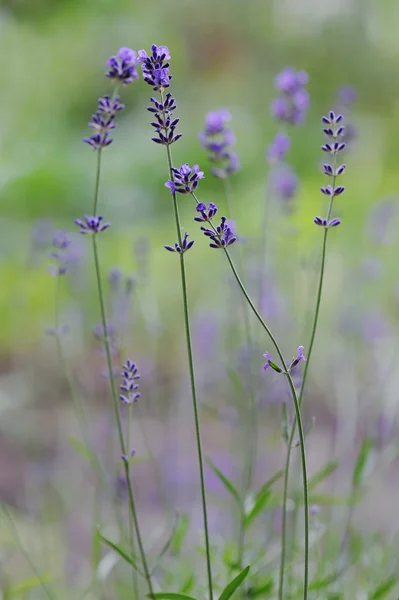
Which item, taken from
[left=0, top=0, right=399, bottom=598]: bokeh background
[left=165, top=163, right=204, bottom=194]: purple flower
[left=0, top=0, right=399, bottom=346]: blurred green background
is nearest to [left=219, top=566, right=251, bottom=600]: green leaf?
[left=165, top=163, right=204, bottom=194]: purple flower

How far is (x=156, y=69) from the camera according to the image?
367mm

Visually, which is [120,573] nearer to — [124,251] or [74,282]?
[74,282]

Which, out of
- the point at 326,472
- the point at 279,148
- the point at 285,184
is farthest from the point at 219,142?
the point at 326,472

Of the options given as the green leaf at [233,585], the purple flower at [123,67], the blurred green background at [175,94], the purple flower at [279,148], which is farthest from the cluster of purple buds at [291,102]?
the blurred green background at [175,94]

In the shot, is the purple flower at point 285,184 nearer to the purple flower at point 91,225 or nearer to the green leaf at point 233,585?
the purple flower at point 91,225

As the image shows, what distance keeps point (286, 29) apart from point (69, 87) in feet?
2.83

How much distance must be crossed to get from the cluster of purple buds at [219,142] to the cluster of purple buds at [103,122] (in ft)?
0.40

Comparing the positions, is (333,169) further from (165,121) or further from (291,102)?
(291,102)

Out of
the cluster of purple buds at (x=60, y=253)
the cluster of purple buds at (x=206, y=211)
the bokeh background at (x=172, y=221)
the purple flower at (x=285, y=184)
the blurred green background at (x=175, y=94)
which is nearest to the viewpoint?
the cluster of purple buds at (x=206, y=211)

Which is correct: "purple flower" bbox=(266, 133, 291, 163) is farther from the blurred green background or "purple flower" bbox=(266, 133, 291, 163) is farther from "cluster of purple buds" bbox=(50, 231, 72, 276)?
the blurred green background

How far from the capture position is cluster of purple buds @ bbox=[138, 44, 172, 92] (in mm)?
363

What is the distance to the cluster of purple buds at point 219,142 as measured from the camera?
55cm

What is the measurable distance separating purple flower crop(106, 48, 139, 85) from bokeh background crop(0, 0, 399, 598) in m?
0.51

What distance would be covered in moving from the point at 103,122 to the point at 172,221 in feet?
6.09
